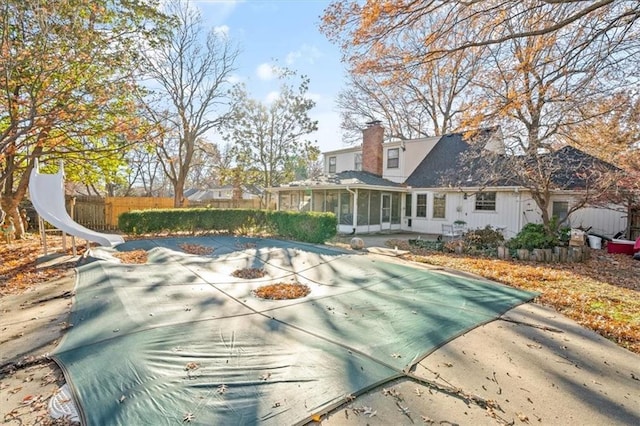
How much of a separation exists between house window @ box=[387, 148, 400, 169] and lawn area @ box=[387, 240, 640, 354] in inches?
336

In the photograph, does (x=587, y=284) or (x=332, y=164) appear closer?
(x=587, y=284)

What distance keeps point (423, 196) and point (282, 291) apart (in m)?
12.5

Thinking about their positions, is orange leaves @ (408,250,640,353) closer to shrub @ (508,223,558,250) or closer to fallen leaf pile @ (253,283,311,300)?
shrub @ (508,223,558,250)

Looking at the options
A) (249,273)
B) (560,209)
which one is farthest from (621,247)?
(249,273)

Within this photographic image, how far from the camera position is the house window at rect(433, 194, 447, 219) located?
15.4 meters

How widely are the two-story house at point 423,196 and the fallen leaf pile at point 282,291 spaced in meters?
8.98

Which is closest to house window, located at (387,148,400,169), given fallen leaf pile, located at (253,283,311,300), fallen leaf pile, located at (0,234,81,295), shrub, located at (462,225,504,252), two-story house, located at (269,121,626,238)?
two-story house, located at (269,121,626,238)

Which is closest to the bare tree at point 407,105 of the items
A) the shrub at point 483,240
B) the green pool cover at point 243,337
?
the shrub at point 483,240

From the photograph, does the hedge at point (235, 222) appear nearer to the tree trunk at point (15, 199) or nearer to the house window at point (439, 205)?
the tree trunk at point (15, 199)

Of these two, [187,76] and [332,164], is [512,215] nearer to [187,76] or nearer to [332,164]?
[332,164]

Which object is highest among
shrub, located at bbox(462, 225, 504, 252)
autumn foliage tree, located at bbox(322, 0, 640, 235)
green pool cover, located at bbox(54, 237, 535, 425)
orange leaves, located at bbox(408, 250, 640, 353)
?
autumn foliage tree, located at bbox(322, 0, 640, 235)

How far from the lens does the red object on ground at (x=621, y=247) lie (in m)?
10.4

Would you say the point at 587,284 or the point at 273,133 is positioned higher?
the point at 273,133

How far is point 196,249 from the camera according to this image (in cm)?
962
